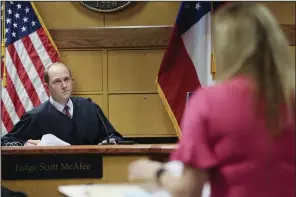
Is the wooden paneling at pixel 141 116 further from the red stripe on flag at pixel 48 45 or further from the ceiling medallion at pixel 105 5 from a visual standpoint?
the ceiling medallion at pixel 105 5

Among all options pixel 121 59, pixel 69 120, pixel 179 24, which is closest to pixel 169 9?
pixel 179 24

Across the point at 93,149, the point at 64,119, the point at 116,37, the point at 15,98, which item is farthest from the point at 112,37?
the point at 93,149

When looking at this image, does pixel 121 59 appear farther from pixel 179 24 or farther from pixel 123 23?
pixel 179 24

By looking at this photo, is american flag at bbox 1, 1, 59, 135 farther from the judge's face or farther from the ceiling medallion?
the judge's face

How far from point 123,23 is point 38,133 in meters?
1.71

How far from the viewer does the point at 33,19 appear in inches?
176

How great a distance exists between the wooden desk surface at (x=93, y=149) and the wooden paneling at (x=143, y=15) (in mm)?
2278

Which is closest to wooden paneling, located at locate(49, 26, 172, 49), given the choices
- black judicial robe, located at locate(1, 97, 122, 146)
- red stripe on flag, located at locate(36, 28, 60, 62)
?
red stripe on flag, located at locate(36, 28, 60, 62)

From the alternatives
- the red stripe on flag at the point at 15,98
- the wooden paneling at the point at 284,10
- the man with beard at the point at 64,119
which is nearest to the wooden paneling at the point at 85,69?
the red stripe on flag at the point at 15,98

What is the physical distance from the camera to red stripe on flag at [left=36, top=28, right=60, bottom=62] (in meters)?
4.43

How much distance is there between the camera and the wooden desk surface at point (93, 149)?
2.45 meters

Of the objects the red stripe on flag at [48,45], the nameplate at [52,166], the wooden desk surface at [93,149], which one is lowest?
the nameplate at [52,166]

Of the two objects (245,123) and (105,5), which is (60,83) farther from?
(245,123)

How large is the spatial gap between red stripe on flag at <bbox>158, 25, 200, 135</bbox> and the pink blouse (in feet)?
11.0
